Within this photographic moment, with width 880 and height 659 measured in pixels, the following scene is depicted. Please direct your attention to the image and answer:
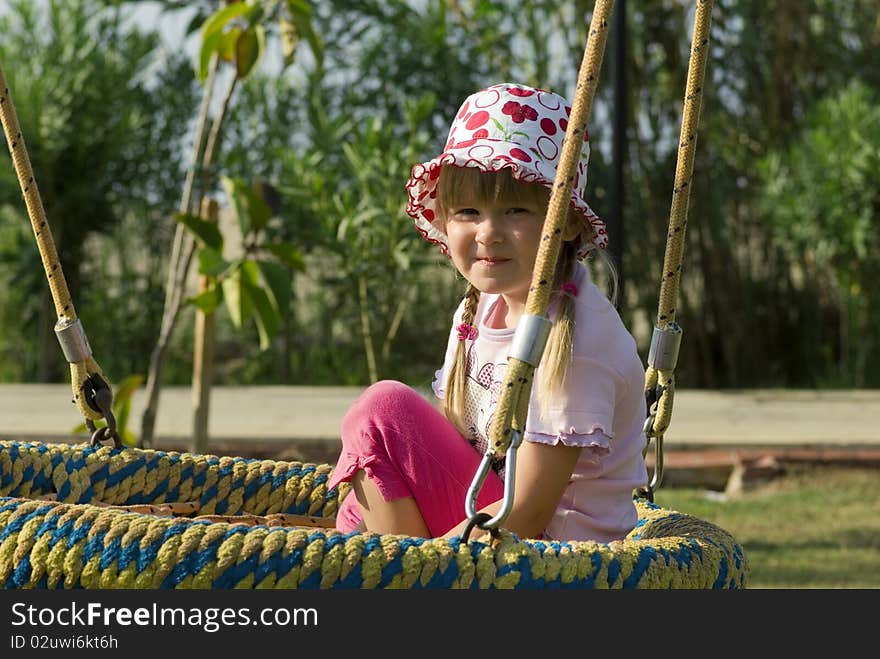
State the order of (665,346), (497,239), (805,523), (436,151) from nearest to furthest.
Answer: (497,239) → (665,346) → (805,523) → (436,151)

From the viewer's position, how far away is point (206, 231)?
2.73m

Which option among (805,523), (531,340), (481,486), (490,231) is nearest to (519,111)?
(490,231)

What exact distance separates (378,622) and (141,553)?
211 millimetres

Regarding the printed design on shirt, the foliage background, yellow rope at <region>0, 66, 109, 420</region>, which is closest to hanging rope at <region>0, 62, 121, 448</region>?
yellow rope at <region>0, 66, 109, 420</region>

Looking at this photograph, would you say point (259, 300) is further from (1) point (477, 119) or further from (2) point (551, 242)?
(2) point (551, 242)

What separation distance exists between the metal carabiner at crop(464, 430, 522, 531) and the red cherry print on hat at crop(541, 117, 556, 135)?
1.43 feet

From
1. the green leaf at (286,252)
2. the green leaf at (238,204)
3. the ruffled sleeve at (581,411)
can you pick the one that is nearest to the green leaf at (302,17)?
the green leaf at (238,204)

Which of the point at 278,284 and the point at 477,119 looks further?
the point at 278,284

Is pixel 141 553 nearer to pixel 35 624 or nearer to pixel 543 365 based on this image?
pixel 35 624

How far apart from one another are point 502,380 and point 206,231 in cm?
141

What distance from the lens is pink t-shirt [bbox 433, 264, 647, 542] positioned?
1364 mm

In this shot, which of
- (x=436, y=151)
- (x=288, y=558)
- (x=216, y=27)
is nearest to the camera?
(x=288, y=558)

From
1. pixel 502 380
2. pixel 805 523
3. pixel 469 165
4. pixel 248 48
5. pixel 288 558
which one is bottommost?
pixel 805 523

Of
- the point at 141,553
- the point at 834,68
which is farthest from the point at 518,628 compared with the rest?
the point at 834,68
